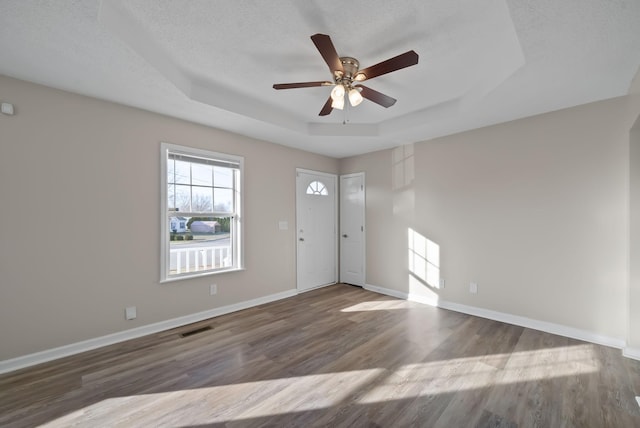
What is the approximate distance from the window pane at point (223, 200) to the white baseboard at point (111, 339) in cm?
139

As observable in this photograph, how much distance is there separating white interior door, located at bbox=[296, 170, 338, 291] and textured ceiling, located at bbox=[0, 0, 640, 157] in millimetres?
1856

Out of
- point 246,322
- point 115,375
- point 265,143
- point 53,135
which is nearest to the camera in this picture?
point 115,375

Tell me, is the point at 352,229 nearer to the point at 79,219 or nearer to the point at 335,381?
the point at 335,381

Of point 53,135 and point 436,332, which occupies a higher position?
point 53,135

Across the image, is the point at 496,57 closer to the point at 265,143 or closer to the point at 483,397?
the point at 483,397

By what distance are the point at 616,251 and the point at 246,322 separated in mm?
4199

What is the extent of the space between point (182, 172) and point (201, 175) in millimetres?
244

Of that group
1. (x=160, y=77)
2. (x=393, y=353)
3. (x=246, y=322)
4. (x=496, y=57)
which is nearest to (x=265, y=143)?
(x=160, y=77)

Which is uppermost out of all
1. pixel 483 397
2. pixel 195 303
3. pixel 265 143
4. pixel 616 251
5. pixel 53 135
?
pixel 265 143

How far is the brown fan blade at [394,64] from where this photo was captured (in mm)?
1885

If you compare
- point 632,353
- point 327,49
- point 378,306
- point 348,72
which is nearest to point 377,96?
point 348,72

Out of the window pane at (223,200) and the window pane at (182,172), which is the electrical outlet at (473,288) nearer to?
the window pane at (223,200)

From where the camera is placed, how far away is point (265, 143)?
437 centimetres

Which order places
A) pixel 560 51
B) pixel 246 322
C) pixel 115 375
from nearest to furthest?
pixel 560 51 → pixel 115 375 → pixel 246 322
